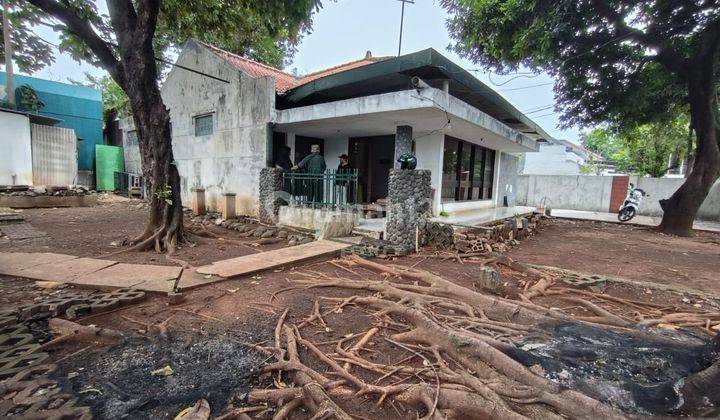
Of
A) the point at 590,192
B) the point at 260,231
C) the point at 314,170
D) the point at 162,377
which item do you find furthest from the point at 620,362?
the point at 590,192

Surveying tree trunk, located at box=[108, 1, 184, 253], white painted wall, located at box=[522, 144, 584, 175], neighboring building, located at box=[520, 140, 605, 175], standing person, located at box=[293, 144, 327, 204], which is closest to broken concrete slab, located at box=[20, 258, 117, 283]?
tree trunk, located at box=[108, 1, 184, 253]

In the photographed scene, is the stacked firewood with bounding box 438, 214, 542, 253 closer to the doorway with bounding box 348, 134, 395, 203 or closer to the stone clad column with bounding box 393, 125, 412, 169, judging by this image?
the stone clad column with bounding box 393, 125, 412, 169

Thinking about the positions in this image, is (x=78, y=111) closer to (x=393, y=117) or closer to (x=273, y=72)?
(x=273, y=72)

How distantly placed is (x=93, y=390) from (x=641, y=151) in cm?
2301

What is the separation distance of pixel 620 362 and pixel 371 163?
8.63m

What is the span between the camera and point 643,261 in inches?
268

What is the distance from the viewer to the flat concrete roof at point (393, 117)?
20.3 feet

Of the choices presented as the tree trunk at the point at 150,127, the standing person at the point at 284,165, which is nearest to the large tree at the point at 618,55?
the standing person at the point at 284,165

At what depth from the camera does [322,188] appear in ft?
27.4

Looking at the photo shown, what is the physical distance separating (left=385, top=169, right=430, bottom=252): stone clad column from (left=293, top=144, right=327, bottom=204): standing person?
239cm

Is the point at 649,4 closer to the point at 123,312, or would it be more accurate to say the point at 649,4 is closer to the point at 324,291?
the point at 324,291

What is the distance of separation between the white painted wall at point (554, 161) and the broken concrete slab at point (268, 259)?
950 inches

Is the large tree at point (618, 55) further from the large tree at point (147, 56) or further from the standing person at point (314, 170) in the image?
the standing person at point (314, 170)

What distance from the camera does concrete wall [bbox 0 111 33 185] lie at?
38.2ft
